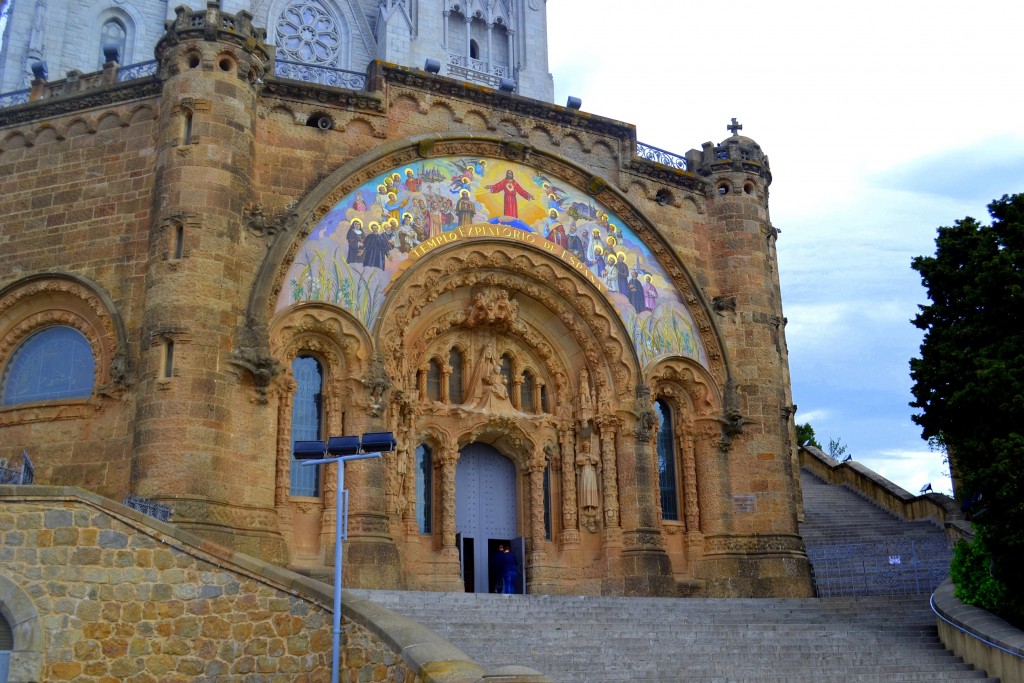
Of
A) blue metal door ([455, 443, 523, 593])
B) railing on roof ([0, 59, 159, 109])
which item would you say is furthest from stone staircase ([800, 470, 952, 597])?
railing on roof ([0, 59, 159, 109])

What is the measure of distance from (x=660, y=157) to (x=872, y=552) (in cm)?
1041

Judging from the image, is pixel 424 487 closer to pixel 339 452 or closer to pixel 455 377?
pixel 455 377

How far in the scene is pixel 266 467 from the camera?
18.9 metres

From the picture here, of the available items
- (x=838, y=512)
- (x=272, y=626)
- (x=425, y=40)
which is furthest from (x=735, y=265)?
(x=425, y=40)

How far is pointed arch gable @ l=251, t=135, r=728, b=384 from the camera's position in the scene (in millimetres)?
20281

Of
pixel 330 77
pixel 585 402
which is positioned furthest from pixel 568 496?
pixel 330 77

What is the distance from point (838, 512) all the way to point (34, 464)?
2100 centimetres

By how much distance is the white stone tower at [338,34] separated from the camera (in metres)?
36.2

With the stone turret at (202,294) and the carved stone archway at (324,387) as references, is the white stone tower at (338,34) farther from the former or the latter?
the carved stone archway at (324,387)

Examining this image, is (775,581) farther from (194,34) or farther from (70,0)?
(70,0)

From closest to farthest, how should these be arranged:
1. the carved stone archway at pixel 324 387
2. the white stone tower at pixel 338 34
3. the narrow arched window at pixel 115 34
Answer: the carved stone archway at pixel 324 387 < the white stone tower at pixel 338 34 < the narrow arched window at pixel 115 34

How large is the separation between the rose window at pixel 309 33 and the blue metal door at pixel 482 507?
22285mm

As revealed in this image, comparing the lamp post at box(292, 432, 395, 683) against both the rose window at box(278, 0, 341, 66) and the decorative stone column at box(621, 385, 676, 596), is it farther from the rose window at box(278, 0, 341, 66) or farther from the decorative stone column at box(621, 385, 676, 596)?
the rose window at box(278, 0, 341, 66)

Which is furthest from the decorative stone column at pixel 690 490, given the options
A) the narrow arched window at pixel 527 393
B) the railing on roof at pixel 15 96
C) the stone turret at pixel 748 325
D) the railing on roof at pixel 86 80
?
the railing on roof at pixel 15 96
